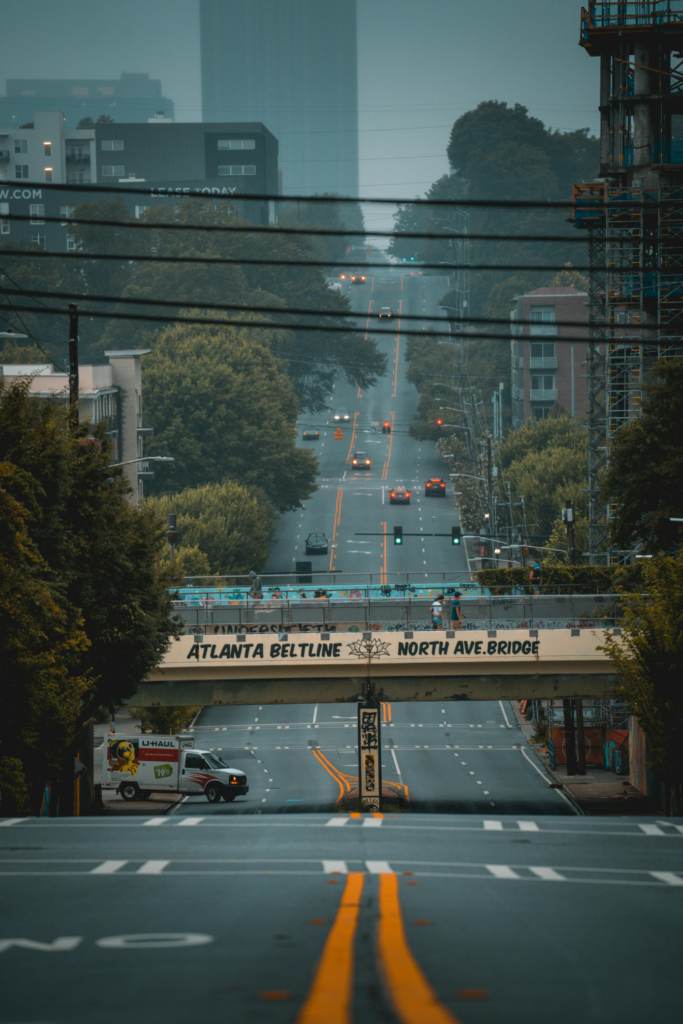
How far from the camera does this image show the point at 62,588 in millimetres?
27875

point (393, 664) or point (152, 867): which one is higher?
point (152, 867)

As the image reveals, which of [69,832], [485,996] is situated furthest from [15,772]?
[485,996]

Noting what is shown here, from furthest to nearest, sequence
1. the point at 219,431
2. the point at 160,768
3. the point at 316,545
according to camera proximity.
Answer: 1. the point at 219,431
2. the point at 316,545
3. the point at 160,768

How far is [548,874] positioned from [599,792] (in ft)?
139

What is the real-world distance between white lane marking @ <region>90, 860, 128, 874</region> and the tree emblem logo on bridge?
104 ft

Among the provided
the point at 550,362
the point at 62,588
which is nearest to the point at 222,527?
the point at 62,588

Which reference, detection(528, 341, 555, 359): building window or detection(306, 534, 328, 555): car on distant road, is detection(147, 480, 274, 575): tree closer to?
detection(306, 534, 328, 555): car on distant road

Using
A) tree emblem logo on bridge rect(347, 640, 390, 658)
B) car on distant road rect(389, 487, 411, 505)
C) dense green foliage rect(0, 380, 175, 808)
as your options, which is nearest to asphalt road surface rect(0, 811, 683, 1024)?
dense green foliage rect(0, 380, 175, 808)

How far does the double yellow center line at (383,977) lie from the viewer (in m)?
7.02

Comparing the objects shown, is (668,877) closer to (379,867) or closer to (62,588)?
(379,867)

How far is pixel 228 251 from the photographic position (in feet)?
552

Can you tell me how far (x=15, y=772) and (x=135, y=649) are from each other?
6603mm

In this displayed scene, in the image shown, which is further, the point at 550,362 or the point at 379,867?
the point at 550,362

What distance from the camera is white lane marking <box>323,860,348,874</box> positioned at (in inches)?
481
